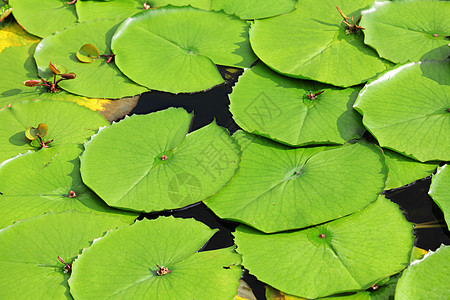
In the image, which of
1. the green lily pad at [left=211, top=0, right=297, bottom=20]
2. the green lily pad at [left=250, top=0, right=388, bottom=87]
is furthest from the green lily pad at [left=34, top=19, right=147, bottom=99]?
the green lily pad at [left=250, top=0, right=388, bottom=87]

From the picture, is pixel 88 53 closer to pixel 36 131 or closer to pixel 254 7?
pixel 36 131

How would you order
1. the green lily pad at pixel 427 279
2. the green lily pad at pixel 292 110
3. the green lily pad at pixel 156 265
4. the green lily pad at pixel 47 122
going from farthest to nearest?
the green lily pad at pixel 47 122
the green lily pad at pixel 292 110
the green lily pad at pixel 156 265
the green lily pad at pixel 427 279

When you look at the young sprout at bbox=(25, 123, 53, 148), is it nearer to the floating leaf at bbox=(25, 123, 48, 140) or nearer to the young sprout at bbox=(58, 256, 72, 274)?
the floating leaf at bbox=(25, 123, 48, 140)

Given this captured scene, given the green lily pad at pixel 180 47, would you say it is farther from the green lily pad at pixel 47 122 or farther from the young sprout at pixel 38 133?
the young sprout at pixel 38 133

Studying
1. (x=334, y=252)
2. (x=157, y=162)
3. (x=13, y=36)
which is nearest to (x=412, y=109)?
(x=334, y=252)

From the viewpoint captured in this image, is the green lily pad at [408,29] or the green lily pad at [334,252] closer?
the green lily pad at [334,252]

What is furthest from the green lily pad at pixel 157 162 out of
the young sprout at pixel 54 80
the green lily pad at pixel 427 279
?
the green lily pad at pixel 427 279

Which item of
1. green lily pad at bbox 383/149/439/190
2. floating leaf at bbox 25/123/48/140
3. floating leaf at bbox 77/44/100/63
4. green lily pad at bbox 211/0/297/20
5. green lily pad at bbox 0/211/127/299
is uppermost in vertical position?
green lily pad at bbox 211/0/297/20
